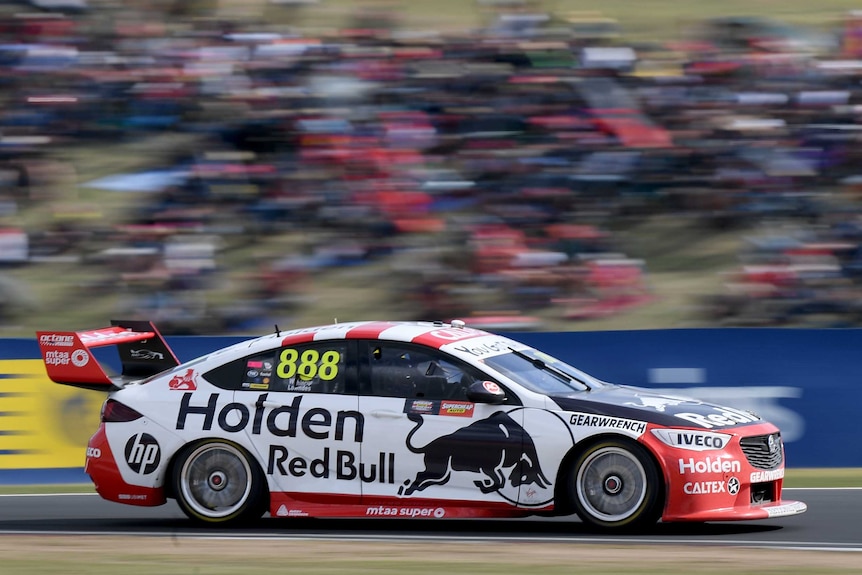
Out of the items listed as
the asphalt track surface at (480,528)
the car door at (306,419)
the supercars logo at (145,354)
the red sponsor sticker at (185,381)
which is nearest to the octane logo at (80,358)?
the supercars logo at (145,354)

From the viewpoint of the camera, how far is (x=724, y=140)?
596 inches

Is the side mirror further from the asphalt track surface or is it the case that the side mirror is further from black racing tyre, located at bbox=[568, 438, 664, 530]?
the asphalt track surface

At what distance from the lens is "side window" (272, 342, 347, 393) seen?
26.2ft

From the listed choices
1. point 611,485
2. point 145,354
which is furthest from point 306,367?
point 611,485

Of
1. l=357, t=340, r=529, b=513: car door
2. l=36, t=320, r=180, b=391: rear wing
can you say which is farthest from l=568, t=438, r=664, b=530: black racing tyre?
l=36, t=320, r=180, b=391: rear wing

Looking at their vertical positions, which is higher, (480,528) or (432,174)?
(432,174)

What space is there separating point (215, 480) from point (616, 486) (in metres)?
2.68

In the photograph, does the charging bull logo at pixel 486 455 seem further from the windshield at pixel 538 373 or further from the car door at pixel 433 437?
the windshield at pixel 538 373

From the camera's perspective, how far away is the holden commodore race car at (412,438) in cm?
728

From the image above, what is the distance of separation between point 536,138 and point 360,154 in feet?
7.42

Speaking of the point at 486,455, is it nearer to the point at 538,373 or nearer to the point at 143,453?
the point at 538,373

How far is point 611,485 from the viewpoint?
24.1ft

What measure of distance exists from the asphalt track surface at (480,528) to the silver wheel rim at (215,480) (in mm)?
159

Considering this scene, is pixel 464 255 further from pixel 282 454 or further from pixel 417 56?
pixel 282 454
